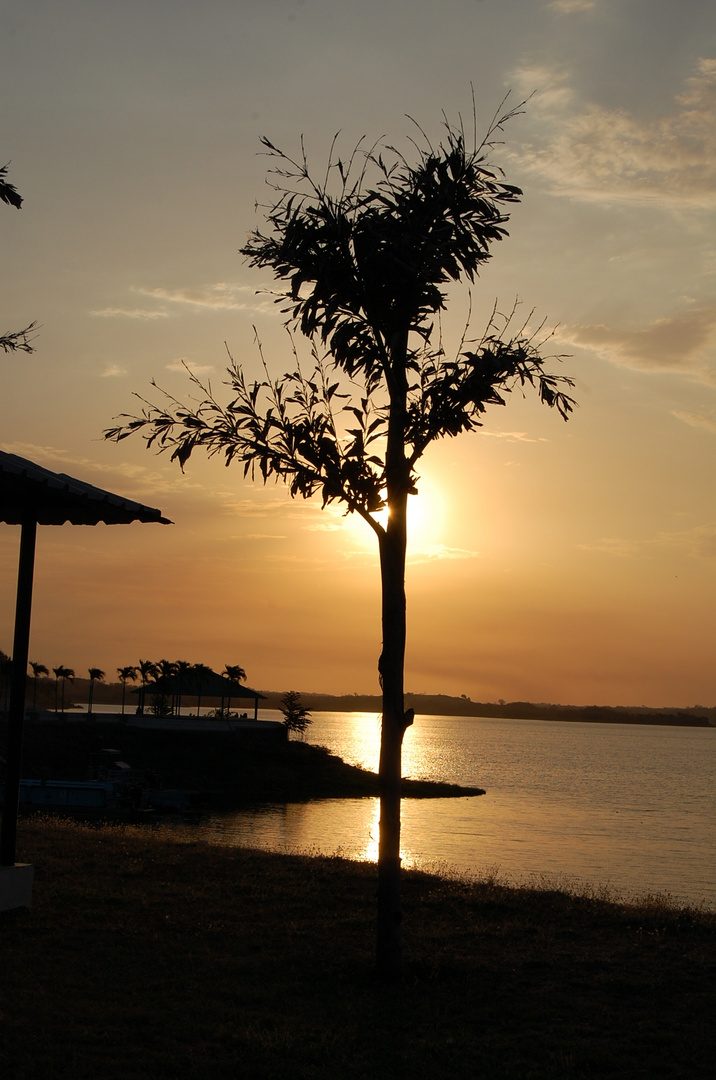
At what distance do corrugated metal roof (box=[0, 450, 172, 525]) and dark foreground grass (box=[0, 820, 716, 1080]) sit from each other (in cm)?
466

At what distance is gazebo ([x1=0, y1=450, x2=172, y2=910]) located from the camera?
33.3 feet

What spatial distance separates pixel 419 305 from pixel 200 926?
303 inches

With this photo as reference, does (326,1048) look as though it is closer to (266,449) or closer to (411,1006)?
(411,1006)

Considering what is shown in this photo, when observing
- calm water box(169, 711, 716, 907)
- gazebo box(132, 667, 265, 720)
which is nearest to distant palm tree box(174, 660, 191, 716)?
gazebo box(132, 667, 265, 720)

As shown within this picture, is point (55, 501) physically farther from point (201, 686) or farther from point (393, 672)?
point (201, 686)

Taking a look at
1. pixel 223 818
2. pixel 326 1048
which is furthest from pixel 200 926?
pixel 223 818

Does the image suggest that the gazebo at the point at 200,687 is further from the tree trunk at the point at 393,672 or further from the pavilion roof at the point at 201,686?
the tree trunk at the point at 393,672

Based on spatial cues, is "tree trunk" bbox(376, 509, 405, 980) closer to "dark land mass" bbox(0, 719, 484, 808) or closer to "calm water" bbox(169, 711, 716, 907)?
"calm water" bbox(169, 711, 716, 907)

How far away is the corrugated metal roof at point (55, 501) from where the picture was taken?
9695mm

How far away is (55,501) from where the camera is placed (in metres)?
10.8

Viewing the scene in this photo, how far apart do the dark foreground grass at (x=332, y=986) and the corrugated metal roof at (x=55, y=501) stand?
4.66 m

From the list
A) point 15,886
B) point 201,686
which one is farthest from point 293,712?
point 15,886

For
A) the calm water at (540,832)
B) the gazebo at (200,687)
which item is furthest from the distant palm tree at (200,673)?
the calm water at (540,832)

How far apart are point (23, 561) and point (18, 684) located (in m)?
1.38
